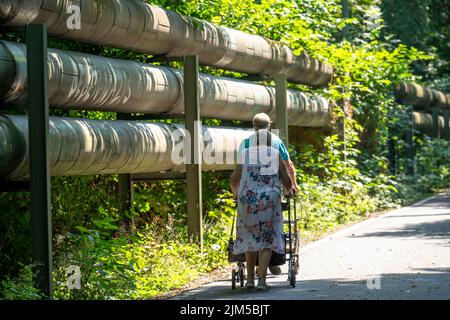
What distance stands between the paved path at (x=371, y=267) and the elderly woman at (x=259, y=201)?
1.36 feet

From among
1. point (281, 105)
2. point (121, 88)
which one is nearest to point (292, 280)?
point (121, 88)

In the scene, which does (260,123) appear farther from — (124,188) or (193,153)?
(124,188)

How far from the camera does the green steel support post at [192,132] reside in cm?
1409

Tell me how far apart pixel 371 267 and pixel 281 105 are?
19.1 ft

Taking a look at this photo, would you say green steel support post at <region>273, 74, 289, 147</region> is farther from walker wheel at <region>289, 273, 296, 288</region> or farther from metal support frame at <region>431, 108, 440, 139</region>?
metal support frame at <region>431, 108, 440, 139</region>

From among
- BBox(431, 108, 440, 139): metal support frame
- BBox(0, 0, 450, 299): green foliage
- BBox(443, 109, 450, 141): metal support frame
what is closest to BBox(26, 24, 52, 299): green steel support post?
BBox(0, 0, 450, 299): green foliage

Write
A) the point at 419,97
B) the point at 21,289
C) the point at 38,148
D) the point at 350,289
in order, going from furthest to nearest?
the point at 419,97 → the point at 350,289 → the point at 38,148 → the point at 21,289

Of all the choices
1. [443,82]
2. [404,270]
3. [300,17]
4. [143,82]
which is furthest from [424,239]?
[443,82]

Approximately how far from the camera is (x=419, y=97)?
34.7 metres

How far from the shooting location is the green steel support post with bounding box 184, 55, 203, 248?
46.2 feet

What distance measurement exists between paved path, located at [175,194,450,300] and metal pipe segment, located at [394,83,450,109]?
12638 mm

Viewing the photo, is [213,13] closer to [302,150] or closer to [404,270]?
[302,150]

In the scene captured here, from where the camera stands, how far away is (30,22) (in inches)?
441

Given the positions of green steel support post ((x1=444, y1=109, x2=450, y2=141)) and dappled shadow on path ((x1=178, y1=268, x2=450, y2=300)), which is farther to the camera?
green steel support post ((x1=444, y1=109, x2=450, y2=141))
